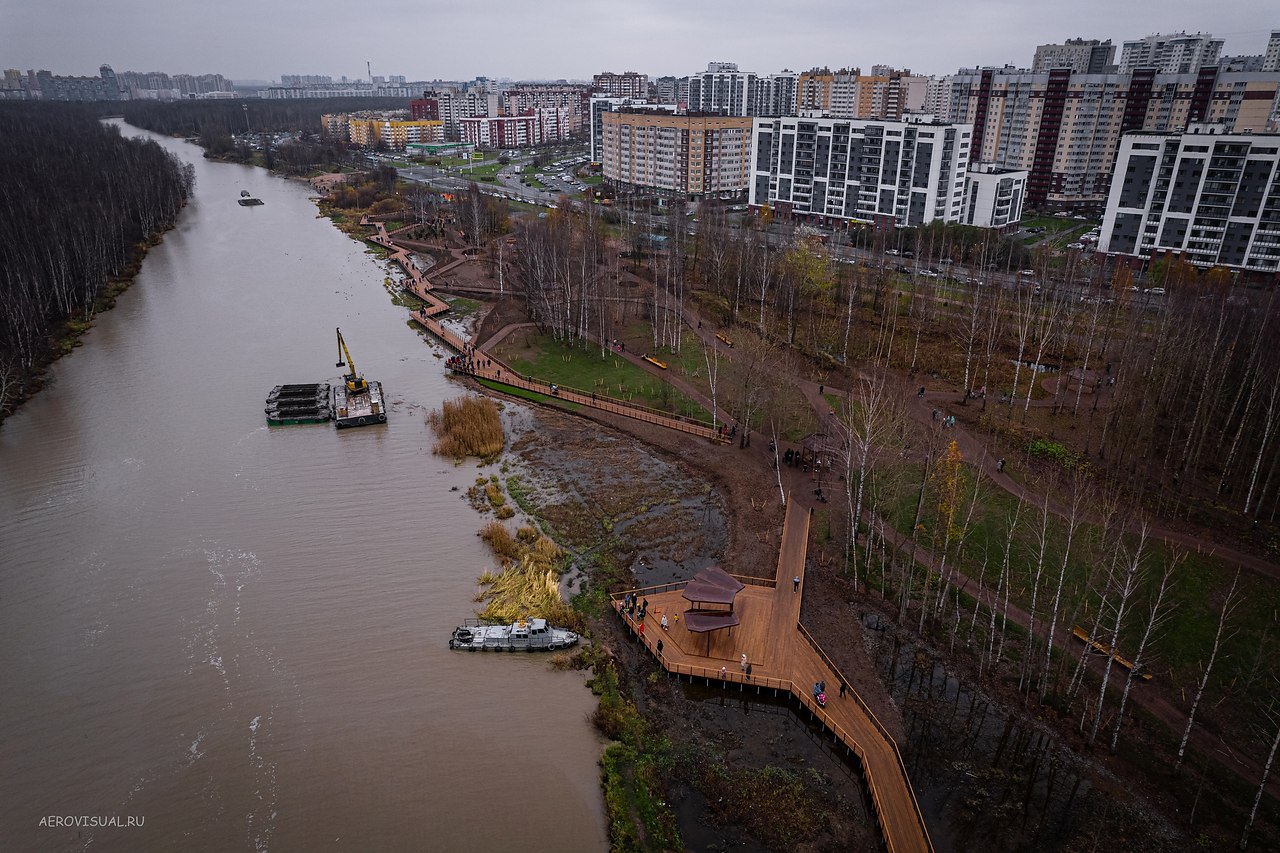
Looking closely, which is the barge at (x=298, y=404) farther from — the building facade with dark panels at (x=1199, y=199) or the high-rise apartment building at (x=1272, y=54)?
the high-rise apartment building at (x=1272, y=54)

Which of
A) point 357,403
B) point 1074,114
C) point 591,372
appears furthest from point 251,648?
point 1074,114

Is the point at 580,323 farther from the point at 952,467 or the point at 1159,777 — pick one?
the point at 1159,777

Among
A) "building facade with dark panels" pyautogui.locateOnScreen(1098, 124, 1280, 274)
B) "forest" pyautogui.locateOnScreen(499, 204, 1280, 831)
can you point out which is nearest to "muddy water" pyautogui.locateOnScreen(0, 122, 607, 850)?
"forest" pyautogui.locateOnScreen(499, 204, 1280, 831)

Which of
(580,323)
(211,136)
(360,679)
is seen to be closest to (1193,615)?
(360,679)

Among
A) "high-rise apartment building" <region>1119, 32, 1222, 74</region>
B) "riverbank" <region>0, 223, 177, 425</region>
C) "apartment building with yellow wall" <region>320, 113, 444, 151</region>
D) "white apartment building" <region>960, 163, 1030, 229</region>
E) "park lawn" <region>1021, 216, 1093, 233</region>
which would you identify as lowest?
"riverbank" <region>0, 223, 177, 425</region>

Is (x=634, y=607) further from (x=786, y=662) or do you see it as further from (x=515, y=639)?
(x=786, y=662)

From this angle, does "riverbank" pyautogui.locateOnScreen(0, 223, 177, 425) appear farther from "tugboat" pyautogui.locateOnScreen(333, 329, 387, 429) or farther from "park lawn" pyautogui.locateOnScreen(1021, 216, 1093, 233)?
"park lawn" pyautogui.locateOnScreen(1021, 216, 1093, 233)

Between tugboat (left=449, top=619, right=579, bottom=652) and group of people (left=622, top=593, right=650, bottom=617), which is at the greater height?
group of people (left=622, top=593, right=650, bottom=617)
